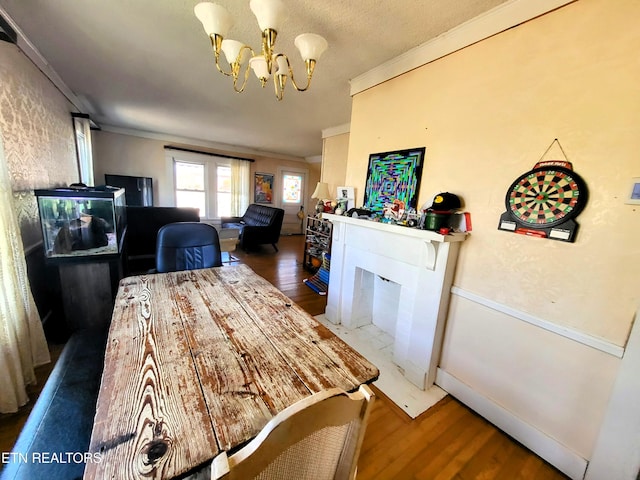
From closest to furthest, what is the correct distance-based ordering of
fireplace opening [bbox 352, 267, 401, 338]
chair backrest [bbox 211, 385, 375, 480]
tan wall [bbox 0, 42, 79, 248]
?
chair backrest [bbox 211, 385, 375, 480], tan wall [bbox 0, 42, 79, 248], fireplace opening [bbox 352, 267, 401, 338]

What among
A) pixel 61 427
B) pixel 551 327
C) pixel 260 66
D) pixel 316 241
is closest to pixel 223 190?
pixel 316 241

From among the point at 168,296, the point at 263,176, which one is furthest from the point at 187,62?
the point at 263,176

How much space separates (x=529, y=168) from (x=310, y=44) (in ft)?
4.37

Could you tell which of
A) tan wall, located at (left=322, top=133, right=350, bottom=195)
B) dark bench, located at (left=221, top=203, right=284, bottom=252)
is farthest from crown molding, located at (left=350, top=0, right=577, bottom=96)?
dark bench, located at (left=221, top=203, right=284, bottom=252)

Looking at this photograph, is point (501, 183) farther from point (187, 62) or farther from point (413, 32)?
point (187, 62)

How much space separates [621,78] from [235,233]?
4549 mm

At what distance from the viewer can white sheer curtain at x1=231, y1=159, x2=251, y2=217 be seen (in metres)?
6.18

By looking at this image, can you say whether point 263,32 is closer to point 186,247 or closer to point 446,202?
point 446,202

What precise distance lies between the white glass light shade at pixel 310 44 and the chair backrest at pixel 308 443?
1.51 m

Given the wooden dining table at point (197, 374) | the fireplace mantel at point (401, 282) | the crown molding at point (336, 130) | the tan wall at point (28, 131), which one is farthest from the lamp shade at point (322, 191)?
the tan wall at point (28, 131)

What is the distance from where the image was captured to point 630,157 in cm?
102

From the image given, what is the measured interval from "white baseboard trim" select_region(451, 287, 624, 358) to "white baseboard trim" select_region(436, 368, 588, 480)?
0.57m

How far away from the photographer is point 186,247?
1.97m

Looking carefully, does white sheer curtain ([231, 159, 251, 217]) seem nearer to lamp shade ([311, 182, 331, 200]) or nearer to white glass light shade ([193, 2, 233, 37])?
lamp shade ([311, 182, 331, 200])
